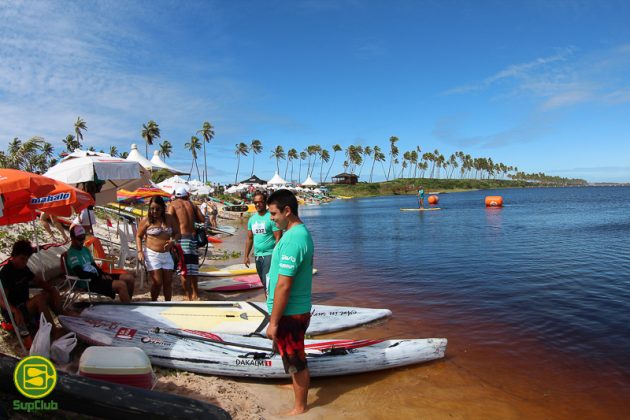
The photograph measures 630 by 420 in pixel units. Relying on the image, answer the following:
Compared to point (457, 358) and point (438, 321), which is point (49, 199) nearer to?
point (457, 358)

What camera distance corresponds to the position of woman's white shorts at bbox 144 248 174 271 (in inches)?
275

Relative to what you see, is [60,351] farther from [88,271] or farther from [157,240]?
[157,240]

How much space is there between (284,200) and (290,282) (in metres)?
0.78

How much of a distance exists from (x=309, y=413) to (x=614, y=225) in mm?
28007

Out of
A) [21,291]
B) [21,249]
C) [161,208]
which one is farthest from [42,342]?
[161,208]

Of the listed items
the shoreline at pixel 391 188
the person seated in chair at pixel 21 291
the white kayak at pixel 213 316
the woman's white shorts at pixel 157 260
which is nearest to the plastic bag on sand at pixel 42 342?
the person seated in chair at pixel 21 291

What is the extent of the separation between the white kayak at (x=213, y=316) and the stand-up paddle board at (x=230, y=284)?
275 centimetres

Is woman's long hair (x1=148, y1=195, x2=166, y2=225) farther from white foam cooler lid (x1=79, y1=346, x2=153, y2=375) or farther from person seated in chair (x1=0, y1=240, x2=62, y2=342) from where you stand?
white foam cooler lid (x1=79, y1=346, x2=153, y2=375)

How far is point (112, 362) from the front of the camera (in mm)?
3668

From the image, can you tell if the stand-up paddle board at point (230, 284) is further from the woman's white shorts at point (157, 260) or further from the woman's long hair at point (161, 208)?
the woman's long hair at point (161, 208)

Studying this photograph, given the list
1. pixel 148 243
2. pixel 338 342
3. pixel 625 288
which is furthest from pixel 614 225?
pixel 148 243

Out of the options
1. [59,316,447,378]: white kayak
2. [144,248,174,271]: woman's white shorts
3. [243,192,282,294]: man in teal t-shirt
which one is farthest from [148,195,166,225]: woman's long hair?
[59,316,447,378]: white kayak

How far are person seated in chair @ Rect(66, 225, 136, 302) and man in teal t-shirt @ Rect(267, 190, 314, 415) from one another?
4.11 meters

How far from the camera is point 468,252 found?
16.8 metres
